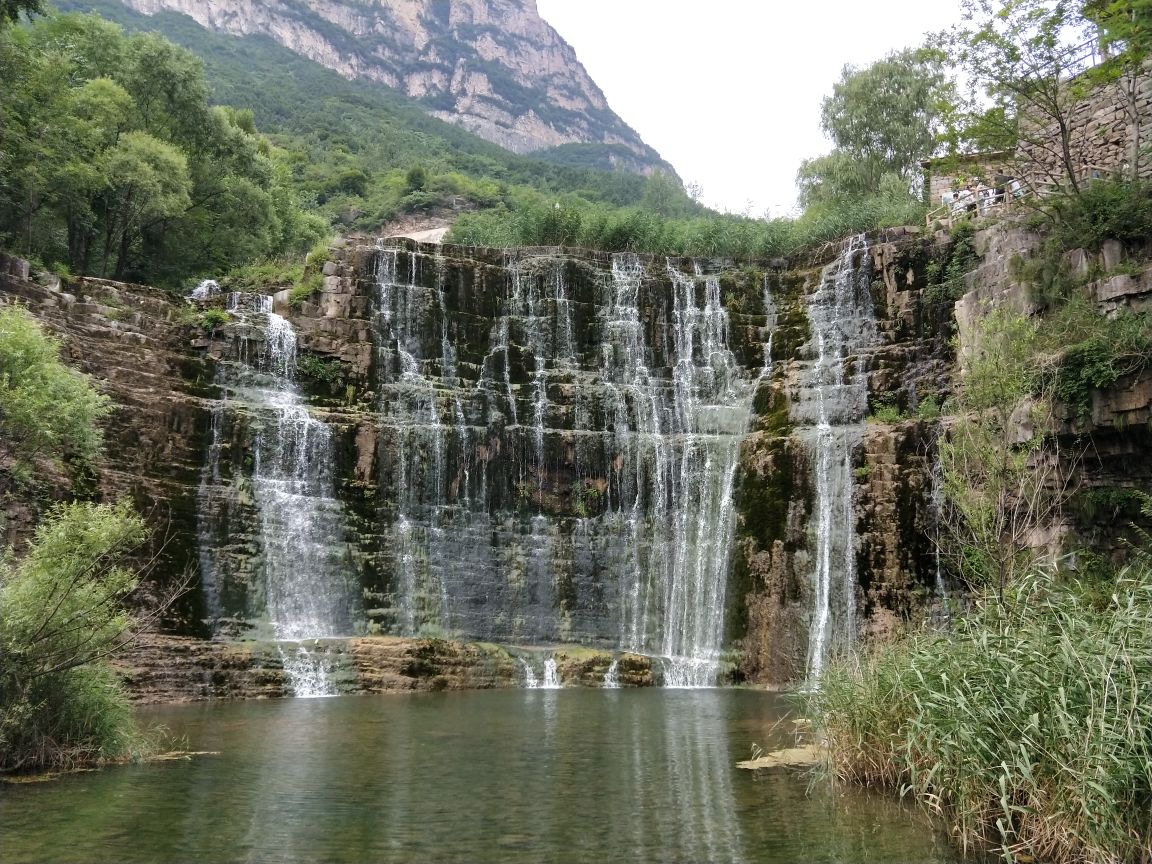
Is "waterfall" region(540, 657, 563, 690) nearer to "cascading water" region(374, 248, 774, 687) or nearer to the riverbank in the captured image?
the riverbank


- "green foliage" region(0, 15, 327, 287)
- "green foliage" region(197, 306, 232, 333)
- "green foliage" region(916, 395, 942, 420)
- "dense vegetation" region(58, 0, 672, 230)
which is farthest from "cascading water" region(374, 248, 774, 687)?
"dense vegetation" region(58, 0, 672, 230)

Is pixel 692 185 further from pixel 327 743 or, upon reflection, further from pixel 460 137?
pixel 327 743

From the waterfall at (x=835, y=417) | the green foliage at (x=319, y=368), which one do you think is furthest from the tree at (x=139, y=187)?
the waterfall at (x=835, y=417)

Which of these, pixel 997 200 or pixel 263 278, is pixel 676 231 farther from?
pixel 263 278

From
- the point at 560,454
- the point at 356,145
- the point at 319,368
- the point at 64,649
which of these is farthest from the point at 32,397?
the point at 356,145

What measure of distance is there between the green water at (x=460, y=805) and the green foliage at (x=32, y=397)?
752 centimetres

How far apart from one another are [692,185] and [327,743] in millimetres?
82177

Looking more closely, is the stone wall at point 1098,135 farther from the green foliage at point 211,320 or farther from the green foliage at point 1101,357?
the green foliage at point 211,320

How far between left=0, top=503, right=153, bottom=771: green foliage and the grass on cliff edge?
9.48 metres

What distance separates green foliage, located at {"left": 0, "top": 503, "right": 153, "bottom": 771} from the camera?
11.1 metres

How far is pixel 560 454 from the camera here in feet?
101

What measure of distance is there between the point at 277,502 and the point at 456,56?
152 m

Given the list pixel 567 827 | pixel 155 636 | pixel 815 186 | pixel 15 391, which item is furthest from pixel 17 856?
pixel 815 186

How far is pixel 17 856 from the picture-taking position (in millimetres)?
8023
